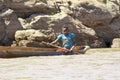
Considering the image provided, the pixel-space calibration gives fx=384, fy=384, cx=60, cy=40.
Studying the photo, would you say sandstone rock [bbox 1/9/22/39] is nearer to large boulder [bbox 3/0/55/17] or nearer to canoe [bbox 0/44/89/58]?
large boulder [bbox 3/0/55/17]

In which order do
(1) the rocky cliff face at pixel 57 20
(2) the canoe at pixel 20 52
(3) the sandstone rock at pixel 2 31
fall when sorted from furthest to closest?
(1) the rocky cliff face at pixel 57 20
(3) the sandstone rock at pixel 2 31
(2) the canoe at pixel 20 52

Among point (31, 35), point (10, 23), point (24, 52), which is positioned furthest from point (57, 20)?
point (24, 52)

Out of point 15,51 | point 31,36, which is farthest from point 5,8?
point 15,51

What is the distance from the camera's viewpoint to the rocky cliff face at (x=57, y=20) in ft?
67.5

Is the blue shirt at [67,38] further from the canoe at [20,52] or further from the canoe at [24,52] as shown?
the canoe at [20,52]

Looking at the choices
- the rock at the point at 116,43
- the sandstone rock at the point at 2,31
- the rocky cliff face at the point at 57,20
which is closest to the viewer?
the sandstone rock at the point at 2,31

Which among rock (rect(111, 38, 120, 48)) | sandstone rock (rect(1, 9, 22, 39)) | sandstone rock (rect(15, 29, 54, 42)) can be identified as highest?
sandstone rock (rect(1, 9, 22, 39))

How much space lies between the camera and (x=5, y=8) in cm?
2130

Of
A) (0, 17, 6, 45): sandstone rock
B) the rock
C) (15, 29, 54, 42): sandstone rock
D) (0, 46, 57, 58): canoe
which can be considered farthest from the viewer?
the rock

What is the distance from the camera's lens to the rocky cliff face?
810 inches

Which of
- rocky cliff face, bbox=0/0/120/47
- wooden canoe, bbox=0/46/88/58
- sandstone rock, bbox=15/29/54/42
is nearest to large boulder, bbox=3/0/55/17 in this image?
rocky cliff face, bbox=0/0/120/47

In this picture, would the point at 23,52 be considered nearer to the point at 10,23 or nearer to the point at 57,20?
the point at 10,23

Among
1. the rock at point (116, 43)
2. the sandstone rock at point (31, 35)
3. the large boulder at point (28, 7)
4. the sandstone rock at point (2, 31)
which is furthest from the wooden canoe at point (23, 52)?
the rock at point (116, 43)

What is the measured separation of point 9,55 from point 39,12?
8.25m
